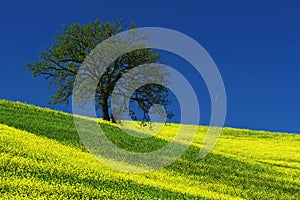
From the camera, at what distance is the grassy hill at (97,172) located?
17.9 metres

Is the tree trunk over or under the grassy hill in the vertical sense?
over

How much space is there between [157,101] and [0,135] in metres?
28.0

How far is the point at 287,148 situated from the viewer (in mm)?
55188

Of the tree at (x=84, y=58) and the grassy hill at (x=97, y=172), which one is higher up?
the tree at (x=84, y=58)

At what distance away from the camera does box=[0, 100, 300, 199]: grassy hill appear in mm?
17906

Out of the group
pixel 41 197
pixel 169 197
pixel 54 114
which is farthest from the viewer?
pixel 54 114

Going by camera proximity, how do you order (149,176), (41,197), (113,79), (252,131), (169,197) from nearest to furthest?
(41,197) < (169,197) < (149,176) < (113,79) < (252,131)

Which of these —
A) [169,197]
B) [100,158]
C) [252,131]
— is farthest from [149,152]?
[252,131]

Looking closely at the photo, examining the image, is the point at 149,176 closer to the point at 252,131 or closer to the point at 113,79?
the point at 113,79

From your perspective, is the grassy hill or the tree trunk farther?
the tree trunk

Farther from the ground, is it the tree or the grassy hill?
the tree

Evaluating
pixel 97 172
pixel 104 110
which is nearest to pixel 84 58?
pixel 104 110

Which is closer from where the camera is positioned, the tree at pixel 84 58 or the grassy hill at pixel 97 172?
the grassy hill at pixel 97 172

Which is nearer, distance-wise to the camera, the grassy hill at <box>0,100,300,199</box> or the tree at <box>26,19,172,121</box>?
the grassy hill at <box>0,100,300,199</box>
